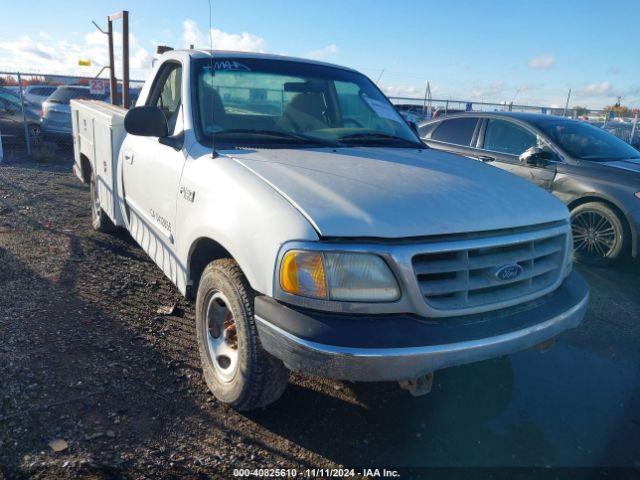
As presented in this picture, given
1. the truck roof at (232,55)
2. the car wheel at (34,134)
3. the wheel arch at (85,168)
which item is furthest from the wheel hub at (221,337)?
the car wheel at (34,134)

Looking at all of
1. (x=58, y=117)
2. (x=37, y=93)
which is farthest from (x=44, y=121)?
(x=37, y=93)

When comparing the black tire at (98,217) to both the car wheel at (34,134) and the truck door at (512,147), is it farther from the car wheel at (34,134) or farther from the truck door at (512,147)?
the car wheel at (34,134)

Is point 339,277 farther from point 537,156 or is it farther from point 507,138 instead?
point 507,138

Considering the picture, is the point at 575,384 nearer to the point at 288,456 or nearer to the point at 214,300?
the point at 288,456

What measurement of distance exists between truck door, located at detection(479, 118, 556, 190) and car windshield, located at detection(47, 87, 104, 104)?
10.7m

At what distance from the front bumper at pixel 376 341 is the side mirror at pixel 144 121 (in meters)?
1.63

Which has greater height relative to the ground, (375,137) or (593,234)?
(375,137)

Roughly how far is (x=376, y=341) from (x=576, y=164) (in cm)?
508

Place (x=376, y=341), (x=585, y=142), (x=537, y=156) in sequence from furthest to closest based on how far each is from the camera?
(x=585, y=142) → (x=537, y=156) → (x=376, y=341)

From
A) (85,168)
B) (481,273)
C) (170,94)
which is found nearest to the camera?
(481,273)

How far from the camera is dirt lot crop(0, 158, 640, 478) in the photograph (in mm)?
2570

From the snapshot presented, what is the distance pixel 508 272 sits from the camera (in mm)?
2473

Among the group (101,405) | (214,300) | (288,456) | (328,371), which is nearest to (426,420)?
(288,456)

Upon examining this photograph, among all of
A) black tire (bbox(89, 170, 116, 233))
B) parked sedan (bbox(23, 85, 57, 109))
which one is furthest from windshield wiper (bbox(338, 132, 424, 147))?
parked sedan (bbox(23, 85, 57, 109))
